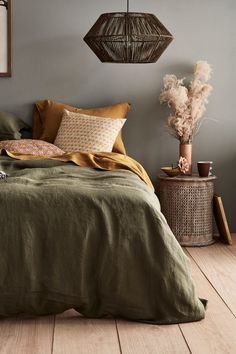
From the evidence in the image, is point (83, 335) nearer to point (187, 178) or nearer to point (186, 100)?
point (187, 178)

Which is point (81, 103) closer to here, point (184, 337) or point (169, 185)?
point (169, 185)

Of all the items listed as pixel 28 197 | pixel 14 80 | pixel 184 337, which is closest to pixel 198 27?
pixel 14 80

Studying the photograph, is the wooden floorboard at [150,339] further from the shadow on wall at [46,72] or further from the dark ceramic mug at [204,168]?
the shadow on wall at [46,72]

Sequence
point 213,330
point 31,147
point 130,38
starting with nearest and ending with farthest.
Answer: point 213,330
point 130,38
point 31,147

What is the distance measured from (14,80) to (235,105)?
1.82m

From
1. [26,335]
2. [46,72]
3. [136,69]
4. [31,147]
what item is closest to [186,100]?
[136,69]

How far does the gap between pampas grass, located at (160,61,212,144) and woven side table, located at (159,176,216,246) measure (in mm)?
413

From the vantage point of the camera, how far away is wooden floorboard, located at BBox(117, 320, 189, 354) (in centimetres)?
345

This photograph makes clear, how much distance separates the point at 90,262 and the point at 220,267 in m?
1.53

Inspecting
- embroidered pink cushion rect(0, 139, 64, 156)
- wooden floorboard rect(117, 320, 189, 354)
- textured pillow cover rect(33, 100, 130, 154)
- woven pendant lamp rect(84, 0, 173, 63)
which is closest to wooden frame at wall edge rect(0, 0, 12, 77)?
textured pillow cover rect(33, 100, 130, 154)

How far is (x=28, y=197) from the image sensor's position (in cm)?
394

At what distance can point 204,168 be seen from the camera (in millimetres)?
5914

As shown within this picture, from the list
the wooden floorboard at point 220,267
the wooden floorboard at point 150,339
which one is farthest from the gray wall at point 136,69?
the wooden floorboard at point 150,339

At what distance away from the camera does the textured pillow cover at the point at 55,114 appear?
6.11 metres
